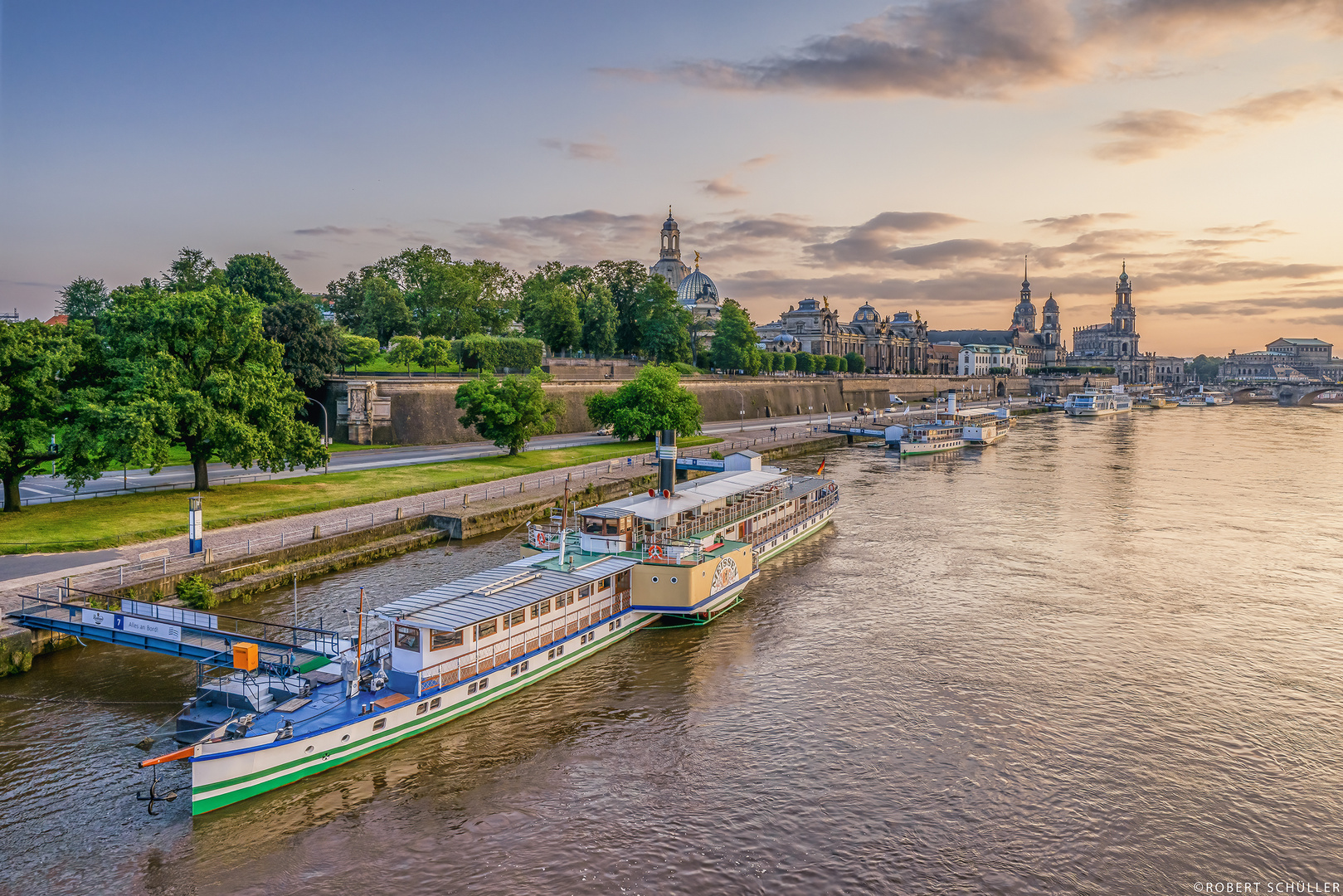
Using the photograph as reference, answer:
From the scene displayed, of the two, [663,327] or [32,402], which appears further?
[663,327]

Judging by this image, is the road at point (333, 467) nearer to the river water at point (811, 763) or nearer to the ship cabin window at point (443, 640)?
the river water at point (811, 763)

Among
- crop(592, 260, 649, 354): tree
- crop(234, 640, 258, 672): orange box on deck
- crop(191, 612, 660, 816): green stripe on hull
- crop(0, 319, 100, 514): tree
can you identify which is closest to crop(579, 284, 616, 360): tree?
crop(592, 260, 649, 354): tree

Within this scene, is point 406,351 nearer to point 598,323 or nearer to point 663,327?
point 598,323

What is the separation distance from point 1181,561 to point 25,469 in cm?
5154

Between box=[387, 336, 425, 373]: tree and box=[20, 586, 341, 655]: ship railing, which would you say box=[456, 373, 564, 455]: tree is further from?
box=[20, 586, 341, 655]: ship railing

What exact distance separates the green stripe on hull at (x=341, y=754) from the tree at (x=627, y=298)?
8953 centimetres

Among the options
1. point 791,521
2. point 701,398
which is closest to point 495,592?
point 791,521

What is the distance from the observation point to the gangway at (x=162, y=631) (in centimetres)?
2233

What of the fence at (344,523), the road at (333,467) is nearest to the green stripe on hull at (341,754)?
the fence at (344,523)

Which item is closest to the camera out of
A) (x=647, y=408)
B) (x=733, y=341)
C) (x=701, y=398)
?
(x=647, y=408)

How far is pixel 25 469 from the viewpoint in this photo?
3450 cm

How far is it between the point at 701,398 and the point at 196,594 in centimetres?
8150

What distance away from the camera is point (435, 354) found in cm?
8419

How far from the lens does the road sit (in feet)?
135
